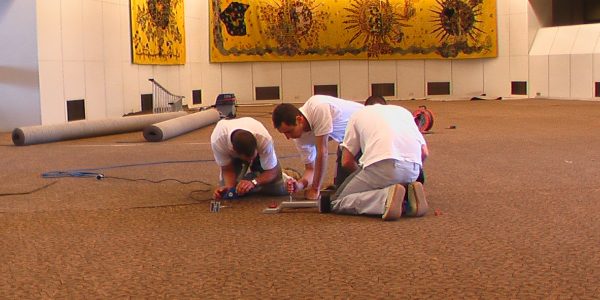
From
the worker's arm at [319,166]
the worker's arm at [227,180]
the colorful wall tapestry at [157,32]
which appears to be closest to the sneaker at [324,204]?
the worker's arm at [319,166]

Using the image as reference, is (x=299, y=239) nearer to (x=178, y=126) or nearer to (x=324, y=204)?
(x=324, y=204)

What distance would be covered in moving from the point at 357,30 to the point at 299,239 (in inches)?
624

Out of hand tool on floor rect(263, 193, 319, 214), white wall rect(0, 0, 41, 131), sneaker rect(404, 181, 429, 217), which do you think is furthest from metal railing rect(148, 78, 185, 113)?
sneaker rect(404, 181, 429, 217)

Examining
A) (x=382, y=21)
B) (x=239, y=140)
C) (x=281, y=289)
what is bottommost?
(x=281, y=289)

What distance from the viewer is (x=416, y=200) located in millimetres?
5598

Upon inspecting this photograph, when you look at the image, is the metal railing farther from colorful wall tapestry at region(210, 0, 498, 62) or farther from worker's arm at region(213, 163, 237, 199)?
worker's arm at region(213, 163, 237, 199)

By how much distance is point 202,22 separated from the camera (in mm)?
19672

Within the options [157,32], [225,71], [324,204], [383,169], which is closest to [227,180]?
[324,204]

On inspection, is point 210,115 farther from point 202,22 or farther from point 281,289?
point 281,289

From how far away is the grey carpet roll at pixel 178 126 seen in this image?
11508 mm

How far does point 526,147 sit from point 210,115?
19.9 ft

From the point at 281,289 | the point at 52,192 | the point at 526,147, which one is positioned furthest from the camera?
the point at 526,147

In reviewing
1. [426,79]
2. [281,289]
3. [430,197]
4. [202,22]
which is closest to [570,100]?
[426,79]

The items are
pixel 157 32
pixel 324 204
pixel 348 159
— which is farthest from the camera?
pixel 157 32
